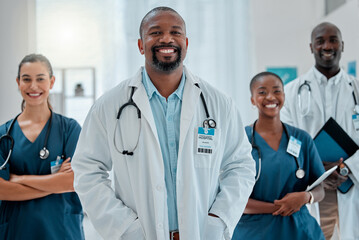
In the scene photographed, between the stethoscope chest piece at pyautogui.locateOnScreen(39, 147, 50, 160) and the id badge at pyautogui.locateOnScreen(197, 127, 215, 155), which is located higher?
the id badge at pyautogui.locateOnScreen(197, 127, 215, 155)

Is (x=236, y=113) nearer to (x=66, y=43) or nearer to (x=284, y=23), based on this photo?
(x=284, y=23)

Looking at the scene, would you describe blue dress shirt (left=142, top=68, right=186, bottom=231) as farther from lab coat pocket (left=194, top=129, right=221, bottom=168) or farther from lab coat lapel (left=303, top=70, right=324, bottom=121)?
lab coat lapel (left=303, top=70, right=324, bottom=121)

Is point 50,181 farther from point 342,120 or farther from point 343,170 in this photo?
point 342,120

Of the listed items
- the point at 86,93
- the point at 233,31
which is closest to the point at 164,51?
the point at 233,31

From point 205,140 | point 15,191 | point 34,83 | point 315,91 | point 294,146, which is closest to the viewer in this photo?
point 205,140

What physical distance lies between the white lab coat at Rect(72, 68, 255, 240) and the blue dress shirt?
4cm

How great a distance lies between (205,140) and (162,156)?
189mm

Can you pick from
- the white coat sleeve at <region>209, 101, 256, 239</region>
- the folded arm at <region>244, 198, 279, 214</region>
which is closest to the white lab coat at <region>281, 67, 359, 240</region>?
the folded arm at <region>244, 198, 279, 214</region>

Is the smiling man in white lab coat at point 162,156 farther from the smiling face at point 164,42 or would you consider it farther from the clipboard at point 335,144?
the clipboard at point 335,144

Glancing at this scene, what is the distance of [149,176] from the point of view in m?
1.40

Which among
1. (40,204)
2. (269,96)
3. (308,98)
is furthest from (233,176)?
(308,98)

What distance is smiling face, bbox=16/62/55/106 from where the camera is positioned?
2.01 metres

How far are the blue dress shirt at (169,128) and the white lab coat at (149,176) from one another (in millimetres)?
44

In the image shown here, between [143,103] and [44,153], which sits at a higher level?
[143,103]
